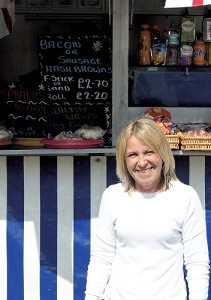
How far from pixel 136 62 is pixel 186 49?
0.44 meters

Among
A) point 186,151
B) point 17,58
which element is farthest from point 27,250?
point 17,58

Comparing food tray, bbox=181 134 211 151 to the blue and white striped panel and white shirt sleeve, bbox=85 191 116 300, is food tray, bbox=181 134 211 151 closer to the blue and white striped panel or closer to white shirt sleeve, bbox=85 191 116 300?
the blue and white striped panel

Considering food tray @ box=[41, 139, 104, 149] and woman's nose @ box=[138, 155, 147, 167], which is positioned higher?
woman's nose @ box=[138, 155, 147, 167]

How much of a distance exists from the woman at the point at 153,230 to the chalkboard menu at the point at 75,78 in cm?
269

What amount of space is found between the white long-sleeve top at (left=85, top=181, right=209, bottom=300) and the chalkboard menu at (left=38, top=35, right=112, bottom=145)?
8.97ft

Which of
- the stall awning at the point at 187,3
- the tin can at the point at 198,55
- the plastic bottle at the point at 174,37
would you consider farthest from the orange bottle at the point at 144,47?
the stall awning at the point at 187,3

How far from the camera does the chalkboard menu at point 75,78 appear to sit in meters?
5.28

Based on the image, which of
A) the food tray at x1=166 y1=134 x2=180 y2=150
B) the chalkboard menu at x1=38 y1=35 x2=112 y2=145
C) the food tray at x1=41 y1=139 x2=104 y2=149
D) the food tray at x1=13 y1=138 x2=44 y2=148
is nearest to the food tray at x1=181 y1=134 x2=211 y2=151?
the food tray at x1=166 y1=134 x2=180 y2=150

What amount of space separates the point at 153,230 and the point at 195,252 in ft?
0.63

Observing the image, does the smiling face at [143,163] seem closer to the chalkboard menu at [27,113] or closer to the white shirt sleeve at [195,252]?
the white shirt sleeve at [195,252]

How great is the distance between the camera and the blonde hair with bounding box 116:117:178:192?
2.50 meters

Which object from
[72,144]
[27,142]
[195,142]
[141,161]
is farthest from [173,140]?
[141,161]

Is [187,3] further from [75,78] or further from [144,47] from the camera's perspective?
[75,78]

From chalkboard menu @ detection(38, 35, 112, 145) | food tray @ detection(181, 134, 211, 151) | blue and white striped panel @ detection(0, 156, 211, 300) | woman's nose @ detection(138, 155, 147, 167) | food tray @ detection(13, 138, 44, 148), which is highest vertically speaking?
chalkboard menu @ detection(38, 35, 112, 145)
